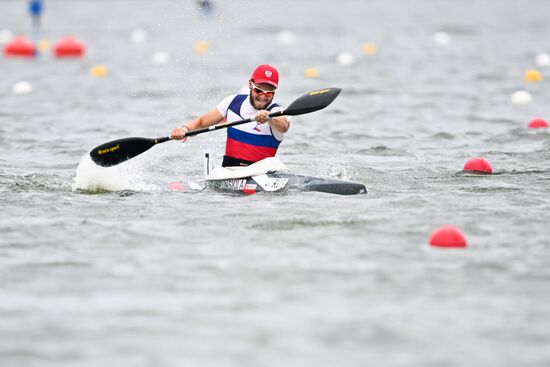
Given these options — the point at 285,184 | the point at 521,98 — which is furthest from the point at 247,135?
the point at 521,98

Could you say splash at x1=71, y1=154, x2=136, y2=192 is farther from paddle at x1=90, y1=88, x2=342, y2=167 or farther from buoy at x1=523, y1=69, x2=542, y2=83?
buoy at x1=523, y1=69, x2=542, y2=83

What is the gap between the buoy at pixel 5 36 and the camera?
104 ft

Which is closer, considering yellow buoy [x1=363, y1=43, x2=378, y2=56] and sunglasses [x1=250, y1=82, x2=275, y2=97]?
sunglasses [x1=250, y1=82, x2=275, y2=97]

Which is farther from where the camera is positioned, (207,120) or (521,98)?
(521,98)

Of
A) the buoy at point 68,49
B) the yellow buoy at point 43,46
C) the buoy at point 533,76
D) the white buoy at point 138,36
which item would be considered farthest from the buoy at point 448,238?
the white buoy at point 138,36

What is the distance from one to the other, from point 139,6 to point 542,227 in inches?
1567

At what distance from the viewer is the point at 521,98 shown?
727 inches

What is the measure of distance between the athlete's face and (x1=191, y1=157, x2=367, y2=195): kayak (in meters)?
0.58

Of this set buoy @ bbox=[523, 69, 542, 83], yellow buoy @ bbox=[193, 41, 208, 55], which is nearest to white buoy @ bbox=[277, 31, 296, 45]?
yellow buoy @ bbox=[193, 41, 208, 55]

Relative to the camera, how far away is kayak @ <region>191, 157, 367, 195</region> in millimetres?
10617

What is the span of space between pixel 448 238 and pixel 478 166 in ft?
12.9

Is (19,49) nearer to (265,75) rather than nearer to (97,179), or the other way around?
(97,179)

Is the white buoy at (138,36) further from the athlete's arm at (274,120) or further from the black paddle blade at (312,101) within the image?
the athlete's arm at (274,120)

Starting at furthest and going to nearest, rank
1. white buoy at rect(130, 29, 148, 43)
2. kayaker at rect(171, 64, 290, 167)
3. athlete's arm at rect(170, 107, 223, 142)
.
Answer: white buoy at rect(130, 29, 148, 43)
athlete's arm at rect(170, 107, 223, 142)
kayaker at rect(171, 64, 290, 167)
